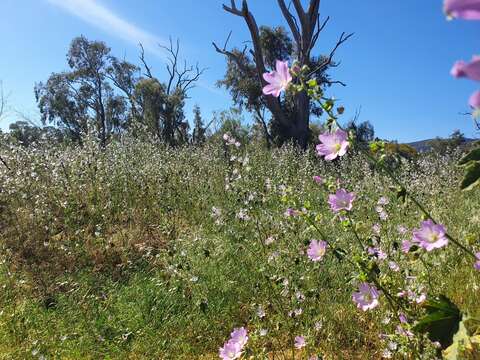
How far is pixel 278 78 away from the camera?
124 cm

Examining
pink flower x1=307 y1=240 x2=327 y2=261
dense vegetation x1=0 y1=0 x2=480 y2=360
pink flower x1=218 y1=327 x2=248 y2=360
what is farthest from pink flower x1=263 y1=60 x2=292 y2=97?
pink flower x1=218 y1=327 x2=248 y2=360

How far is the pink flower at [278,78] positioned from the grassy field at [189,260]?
0.54m

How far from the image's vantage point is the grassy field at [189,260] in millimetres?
2713

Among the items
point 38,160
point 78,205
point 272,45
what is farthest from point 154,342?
point 272,45

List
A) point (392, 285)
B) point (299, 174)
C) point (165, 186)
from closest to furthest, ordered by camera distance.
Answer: point (392, 285), point (165, 186), point (299, 174)

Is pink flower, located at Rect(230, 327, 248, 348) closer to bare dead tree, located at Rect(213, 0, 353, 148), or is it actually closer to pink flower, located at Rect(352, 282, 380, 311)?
pink flower, located at Rect(352, 282, 380, 311)

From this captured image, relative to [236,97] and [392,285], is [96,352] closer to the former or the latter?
[392,285]

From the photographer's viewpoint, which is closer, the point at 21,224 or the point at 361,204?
the point at 361,204

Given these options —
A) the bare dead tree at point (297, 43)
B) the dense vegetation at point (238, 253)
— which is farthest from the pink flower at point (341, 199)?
the bare dead tree at point (297, 43)

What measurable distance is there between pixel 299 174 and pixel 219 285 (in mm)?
4057

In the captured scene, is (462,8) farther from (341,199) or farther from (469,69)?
(341,199)

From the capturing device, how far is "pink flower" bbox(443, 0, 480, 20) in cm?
34

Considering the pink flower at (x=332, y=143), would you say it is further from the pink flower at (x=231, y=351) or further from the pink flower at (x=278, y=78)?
the pink flower at (x=231, y=351)

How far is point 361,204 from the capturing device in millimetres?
4230
